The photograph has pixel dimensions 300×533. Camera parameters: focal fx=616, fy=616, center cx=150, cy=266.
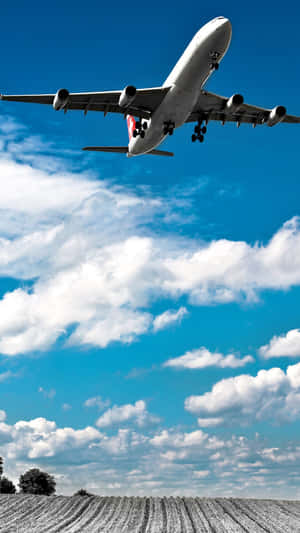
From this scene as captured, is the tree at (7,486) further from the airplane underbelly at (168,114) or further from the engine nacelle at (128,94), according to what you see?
the engine nacelle at (128,94)

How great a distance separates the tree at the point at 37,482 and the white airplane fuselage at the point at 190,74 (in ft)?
203

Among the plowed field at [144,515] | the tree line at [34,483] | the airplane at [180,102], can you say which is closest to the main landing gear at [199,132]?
the airplane at [180,102]

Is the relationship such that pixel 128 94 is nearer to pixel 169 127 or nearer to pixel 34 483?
pixel 169 127

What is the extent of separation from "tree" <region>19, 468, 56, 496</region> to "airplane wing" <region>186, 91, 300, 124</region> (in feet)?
201

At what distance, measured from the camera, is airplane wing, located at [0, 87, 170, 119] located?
161 ft

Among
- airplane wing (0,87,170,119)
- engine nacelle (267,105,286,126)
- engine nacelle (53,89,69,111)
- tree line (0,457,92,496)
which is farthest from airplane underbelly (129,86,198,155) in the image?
tree line (0,457,92,496)

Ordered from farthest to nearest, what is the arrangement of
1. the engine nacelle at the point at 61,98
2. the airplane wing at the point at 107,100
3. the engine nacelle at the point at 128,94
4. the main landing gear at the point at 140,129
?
the main landing gear at the point at 140,129 < the airplane wing at the point at 107,100 < the engine nacelle at the point at 128,94 < the engine nacelle at the point at 61,98

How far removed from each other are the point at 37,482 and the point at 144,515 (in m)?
48.1

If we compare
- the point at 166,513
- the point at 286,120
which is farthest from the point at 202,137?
the point at 166,513

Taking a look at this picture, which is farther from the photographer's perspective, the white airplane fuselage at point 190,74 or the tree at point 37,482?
the tree at point 37,482

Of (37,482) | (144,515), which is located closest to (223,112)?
(144,515)

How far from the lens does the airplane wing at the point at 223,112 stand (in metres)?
52.5

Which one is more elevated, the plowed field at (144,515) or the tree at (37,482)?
the tree at (37,482)

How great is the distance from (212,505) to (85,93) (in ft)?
122
